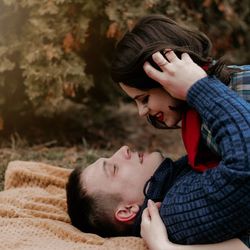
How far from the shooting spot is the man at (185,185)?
2.61m

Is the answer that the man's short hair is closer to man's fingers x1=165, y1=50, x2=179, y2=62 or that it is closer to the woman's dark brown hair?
the woman's dark brown hair

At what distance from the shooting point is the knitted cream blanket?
9.89ft

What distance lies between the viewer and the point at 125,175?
10.3ft

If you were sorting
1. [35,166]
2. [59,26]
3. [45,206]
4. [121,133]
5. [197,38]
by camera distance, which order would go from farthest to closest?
[121,133] → [59,26] → [35,166] → [45,206] → [197,38]

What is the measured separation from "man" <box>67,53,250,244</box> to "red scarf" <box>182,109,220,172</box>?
2.1 inches

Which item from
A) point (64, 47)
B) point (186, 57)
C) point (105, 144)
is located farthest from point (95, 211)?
point (105, 144)

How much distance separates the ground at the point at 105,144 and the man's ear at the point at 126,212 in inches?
43.8

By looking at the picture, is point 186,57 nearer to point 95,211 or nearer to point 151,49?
point 151,49

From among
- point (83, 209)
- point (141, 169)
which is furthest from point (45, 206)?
point (141, 169)

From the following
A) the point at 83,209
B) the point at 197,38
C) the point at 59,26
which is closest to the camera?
the point at 197,38

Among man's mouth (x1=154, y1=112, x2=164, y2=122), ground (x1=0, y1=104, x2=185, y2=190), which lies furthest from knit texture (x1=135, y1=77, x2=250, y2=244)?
ground (x1=0, y1=104, x2=185, y2=190)

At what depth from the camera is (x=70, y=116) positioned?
5699mm

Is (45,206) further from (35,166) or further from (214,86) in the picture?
(214,86)

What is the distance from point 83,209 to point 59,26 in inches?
69.4
